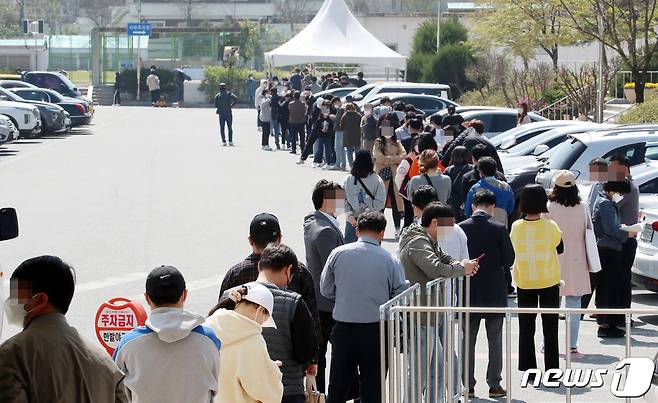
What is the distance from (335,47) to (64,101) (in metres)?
9.75

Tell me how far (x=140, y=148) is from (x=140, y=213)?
1506cm

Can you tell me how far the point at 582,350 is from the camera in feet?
38.4

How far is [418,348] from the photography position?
8.30 metres

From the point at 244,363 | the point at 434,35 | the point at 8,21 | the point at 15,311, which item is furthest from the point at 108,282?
the point at 8,21

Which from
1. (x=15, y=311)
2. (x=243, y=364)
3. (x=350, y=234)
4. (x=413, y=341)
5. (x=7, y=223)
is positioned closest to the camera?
(x=15, y=311)

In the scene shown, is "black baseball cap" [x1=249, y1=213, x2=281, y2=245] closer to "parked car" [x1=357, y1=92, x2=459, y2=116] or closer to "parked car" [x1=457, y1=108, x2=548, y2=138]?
"parked car" [x1=457, y1=108, x2=548, y2=138]

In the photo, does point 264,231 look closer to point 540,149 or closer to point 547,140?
point 540,149

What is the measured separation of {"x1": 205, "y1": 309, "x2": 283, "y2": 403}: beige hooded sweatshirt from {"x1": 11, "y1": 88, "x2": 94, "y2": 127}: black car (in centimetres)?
3763

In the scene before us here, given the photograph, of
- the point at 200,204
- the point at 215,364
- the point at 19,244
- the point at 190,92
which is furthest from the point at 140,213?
the point at 190,92

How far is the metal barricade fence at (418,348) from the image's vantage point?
8.20 meters

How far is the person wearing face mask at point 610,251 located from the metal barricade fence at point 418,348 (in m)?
3.34

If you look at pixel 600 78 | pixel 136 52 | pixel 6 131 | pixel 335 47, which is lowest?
pixel 6 131

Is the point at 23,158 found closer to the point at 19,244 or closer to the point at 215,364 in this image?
the point at 19,244

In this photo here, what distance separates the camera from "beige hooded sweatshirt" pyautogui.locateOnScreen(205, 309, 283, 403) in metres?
6.46
